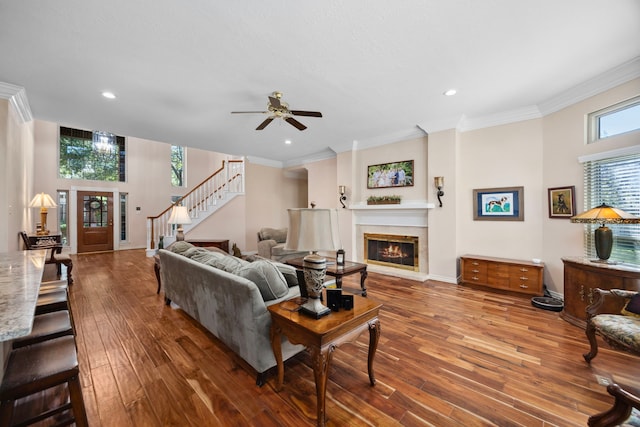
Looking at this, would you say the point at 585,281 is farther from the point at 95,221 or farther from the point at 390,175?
the point at 95,221

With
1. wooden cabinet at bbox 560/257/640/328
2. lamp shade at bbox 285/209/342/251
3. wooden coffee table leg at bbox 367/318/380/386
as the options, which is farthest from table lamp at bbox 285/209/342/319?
wooden cabinet at bbox 560/257/640/328

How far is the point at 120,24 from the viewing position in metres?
2.13

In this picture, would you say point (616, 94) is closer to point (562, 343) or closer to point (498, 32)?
point (498, 32)

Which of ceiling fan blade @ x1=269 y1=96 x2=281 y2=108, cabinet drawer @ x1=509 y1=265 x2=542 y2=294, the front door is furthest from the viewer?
the front door

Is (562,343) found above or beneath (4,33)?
beneath

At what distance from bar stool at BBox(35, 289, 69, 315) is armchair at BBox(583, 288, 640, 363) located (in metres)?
4.08

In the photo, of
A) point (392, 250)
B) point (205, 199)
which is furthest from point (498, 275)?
point (205, 199)

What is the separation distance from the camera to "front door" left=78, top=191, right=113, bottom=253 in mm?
7445

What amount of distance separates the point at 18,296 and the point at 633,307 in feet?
13.0

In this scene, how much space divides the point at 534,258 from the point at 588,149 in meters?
1.65

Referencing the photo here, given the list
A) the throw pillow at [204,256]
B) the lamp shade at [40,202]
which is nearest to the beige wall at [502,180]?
the throw pillow at [204,256]

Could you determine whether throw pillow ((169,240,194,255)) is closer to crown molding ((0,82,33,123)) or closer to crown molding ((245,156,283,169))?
crown molding ((0,82,33,123))

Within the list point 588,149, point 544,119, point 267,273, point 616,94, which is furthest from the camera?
point 544,119

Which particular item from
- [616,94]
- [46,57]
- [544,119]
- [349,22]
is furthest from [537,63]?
[46,57]
